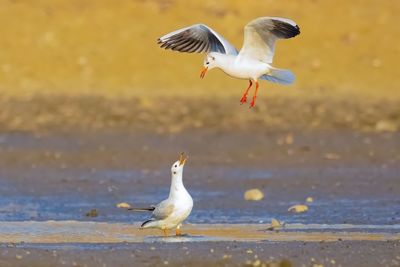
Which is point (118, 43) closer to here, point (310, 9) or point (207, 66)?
point (310, 9)

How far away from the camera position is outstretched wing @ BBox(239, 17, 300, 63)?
12242 mm

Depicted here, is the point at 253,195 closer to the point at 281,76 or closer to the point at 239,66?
the point at 281,76

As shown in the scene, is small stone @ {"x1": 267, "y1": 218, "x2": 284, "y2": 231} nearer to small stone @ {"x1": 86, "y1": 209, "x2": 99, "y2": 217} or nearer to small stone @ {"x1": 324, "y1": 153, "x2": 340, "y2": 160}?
small stone @ {"x1": 86, "y1": 209, "x2": 99, "y2": 217}

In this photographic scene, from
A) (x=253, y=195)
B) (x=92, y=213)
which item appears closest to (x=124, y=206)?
(x=92, y=213)

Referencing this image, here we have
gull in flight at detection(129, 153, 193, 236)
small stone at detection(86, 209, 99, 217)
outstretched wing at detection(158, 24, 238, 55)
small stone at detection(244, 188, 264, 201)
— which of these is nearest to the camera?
gull in flight at detection(129, 153, 193, 236)

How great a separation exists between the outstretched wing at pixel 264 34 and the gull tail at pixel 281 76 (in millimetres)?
159

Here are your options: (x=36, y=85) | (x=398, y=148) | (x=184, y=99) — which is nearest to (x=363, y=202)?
(x=398, y=148)

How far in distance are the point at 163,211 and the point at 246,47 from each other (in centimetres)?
213

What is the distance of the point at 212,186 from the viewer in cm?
1521

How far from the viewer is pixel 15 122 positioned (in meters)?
18.9

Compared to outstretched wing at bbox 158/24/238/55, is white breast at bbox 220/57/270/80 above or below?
below

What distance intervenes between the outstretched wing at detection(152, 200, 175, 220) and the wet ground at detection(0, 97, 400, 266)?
292 millimetres

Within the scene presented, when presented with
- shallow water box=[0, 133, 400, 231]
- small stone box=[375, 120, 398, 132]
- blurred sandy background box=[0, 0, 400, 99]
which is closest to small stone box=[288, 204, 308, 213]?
shallow water box=[0, 133, 400, 231]

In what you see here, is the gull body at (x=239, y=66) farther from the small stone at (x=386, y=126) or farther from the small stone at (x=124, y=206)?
the small stone at (x=386, y=126)
